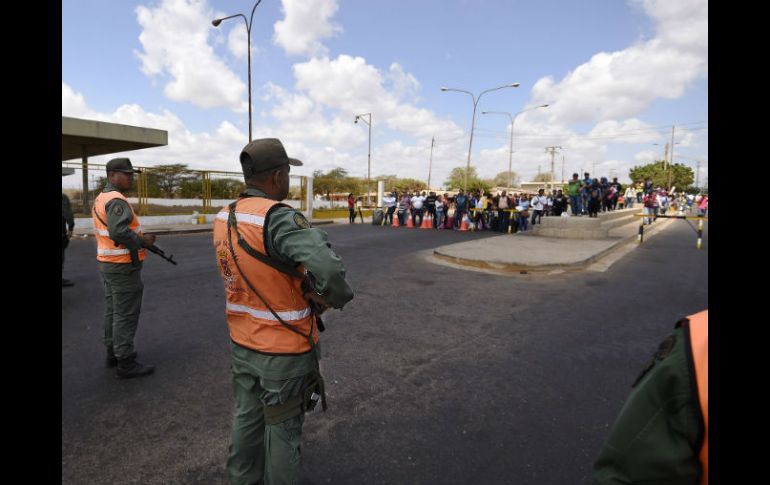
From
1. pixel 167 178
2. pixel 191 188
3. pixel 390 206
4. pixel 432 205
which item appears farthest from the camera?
pixel 390 206

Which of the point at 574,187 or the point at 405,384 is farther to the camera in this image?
the point at 574,187

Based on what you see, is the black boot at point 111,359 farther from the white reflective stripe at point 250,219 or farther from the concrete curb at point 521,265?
the concrete curb at point 521,265

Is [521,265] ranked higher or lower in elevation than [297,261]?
lower

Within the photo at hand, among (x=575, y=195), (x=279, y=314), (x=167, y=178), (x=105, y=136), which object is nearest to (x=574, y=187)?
(x=575, y=195)

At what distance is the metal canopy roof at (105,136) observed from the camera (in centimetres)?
1944

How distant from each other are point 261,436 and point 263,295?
0.72m

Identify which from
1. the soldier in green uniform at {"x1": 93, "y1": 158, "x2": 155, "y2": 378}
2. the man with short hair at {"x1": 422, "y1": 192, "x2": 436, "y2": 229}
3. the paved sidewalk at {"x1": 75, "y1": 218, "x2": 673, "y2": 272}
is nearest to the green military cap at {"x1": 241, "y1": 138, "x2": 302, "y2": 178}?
the soldier in green uniform at {"x1": 93, "y1": 158, "x2": 155, "y2": 378}

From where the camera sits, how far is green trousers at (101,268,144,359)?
358 centimetres

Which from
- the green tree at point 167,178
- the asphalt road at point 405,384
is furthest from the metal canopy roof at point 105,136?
the asphalt road at point 405,384

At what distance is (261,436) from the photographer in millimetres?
2072

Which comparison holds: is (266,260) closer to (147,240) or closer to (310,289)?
(310,289)
